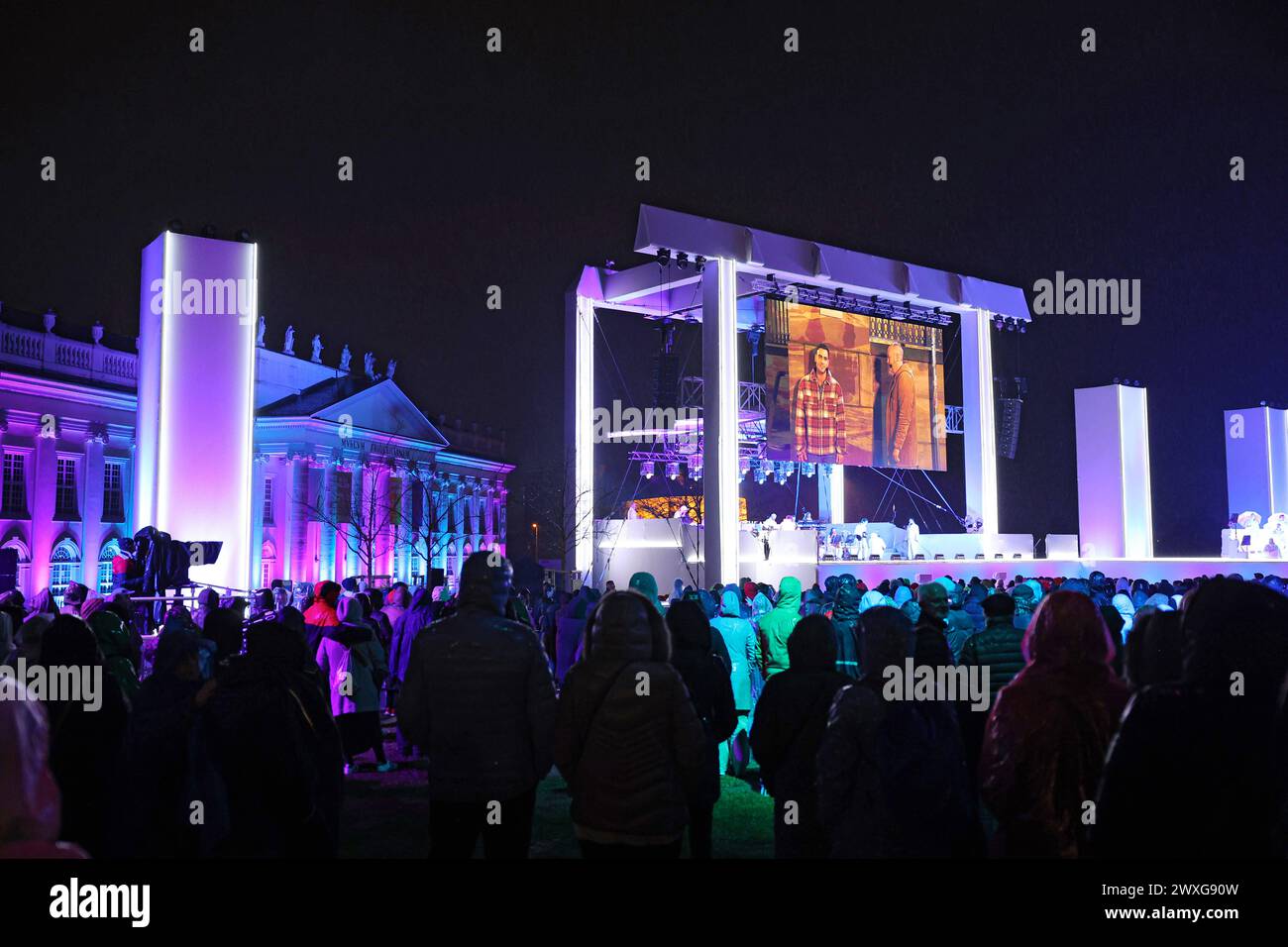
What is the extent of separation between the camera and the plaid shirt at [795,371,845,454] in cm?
2638

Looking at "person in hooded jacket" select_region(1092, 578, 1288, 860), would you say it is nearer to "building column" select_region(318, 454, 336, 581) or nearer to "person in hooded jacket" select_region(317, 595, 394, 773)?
"person in hooded jacket" select_region(317, 595, 394, 773)

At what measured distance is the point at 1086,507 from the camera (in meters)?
30.0

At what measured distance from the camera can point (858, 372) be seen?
28.1 meters

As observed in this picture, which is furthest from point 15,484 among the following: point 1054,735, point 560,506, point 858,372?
point 1054,735

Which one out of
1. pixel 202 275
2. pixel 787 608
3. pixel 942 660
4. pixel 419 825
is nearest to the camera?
pixel 942 660

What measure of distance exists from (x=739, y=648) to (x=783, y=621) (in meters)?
0.50

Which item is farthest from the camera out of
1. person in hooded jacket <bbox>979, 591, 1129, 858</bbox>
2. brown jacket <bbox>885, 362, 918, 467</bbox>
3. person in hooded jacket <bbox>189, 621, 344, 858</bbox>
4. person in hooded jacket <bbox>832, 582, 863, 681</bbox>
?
brown jacket <bbox>885, 362, 918, 467</bbox>

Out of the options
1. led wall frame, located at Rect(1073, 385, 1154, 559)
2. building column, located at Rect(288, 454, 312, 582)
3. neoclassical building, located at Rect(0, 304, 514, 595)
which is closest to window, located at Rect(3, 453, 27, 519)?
neoclassical building, located at Rect(0, 304, 514, 595)

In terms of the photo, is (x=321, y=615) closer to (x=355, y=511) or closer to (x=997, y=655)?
(x=997, y=655)

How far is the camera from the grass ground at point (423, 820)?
696cm

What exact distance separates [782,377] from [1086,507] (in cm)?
1087
